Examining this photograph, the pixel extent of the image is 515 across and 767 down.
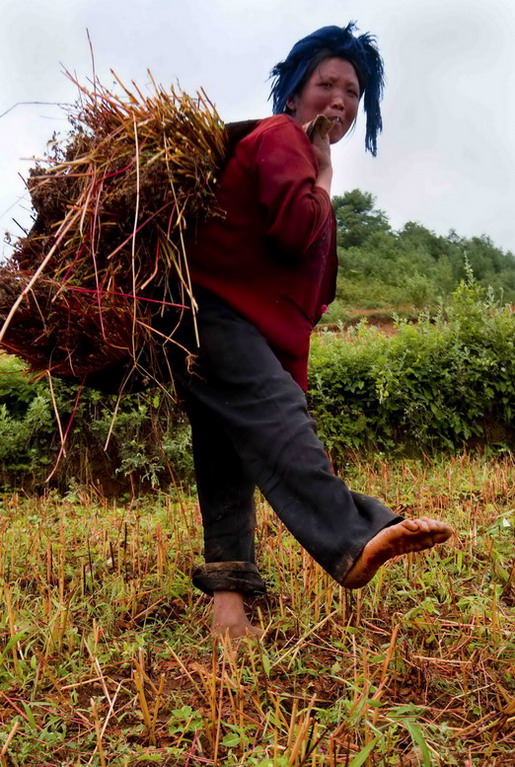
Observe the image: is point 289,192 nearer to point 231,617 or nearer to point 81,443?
point 231,617

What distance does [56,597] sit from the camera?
2.71 meters

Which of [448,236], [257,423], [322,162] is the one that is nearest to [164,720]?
[257,423]

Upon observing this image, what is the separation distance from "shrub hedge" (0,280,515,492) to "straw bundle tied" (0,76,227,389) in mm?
3205

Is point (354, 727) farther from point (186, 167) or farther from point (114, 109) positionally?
point (114, 109)

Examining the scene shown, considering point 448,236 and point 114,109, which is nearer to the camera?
point 114,109

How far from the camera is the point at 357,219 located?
70.2 ft

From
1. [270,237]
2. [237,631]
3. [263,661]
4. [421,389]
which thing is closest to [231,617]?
[237,631]

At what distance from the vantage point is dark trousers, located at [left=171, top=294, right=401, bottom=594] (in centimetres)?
190

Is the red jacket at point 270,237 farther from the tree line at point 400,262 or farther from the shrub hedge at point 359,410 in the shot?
the tree line at point 400,262

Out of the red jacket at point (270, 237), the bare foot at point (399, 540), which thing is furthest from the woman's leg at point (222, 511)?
the bare foot at point (399, 540)

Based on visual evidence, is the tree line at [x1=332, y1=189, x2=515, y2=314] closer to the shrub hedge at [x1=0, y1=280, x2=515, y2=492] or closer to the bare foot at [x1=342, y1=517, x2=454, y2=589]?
the shrub hedge at [x1=0, y1=280, x2=515, y2=492]

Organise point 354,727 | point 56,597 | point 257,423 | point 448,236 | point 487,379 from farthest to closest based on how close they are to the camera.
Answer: point 448,236, point 487,379, point 56,597, point 257,423, point 354,727

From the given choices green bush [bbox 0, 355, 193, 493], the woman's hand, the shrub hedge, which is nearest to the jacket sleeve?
the woman's hand

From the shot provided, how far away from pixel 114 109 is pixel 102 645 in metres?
1.80
